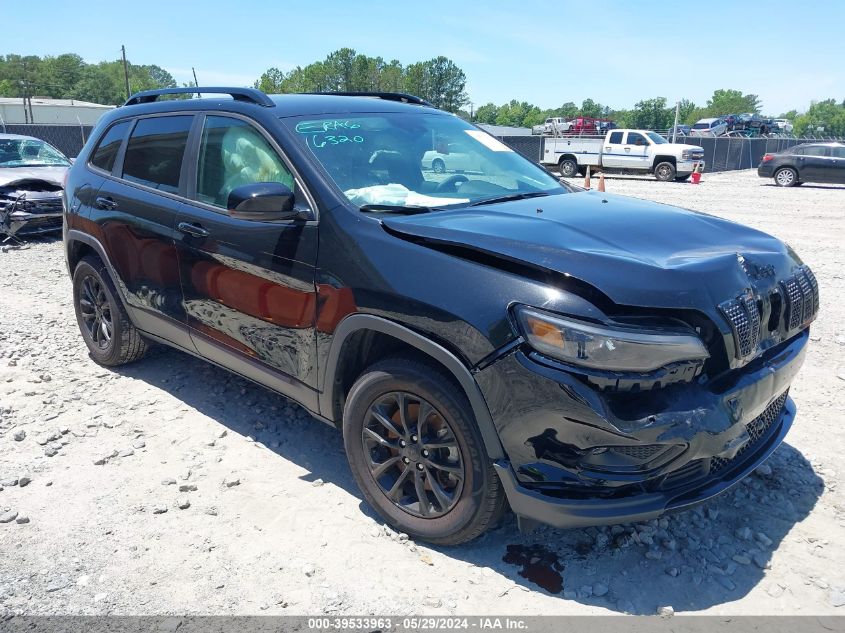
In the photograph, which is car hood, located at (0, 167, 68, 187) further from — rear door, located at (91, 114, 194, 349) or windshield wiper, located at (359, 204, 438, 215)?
windshield wiper, located at (359, 204, 438, 215)

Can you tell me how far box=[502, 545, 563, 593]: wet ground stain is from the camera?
109 inches

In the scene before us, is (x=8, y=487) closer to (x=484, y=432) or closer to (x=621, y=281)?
(x=484, y=432)

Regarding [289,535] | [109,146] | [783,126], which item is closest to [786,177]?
[109,146]

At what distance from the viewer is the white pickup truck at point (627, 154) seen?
82.4 ft

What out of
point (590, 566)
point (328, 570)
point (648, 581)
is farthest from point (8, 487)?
point (648, 581)

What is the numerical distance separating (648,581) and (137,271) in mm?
3476

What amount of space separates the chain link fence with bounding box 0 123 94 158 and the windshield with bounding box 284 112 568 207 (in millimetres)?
24883

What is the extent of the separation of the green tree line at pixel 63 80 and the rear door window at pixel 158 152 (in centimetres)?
12928

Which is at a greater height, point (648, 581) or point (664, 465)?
point (664, 465)

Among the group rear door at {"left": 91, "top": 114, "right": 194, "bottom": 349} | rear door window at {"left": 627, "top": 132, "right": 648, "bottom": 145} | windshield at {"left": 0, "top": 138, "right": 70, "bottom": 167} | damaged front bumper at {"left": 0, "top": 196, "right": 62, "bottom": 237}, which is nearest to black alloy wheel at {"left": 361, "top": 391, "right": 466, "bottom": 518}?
rear door at {"left": 91, "top": 114, "right": 194, "bottom": 349}

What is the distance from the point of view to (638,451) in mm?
2369

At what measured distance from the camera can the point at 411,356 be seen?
A: 284cm

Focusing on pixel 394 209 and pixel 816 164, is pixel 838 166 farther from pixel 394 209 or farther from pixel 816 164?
pixel 394 209

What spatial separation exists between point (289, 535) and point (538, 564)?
114 cm
